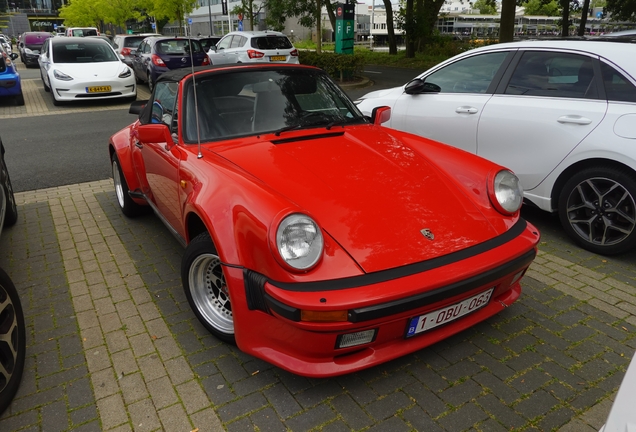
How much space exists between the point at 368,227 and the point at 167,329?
5.18 feet

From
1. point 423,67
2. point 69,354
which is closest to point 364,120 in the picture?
point 69,354

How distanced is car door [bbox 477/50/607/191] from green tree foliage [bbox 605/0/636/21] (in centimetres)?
2793

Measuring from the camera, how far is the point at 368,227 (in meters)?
2.58

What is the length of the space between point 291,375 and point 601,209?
2998mm

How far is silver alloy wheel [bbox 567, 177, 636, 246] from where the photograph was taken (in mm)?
3885

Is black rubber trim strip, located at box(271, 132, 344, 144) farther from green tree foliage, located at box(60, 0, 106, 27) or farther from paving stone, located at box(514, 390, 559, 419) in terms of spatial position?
green tree foliage, located at box(60, 0, 106, 27)

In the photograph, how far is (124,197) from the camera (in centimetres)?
507

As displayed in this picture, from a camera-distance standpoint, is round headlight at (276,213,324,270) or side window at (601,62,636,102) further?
side window at (601,62,636,102)

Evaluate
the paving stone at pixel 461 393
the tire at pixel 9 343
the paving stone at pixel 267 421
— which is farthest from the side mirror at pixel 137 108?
the paving stone at pixel 461 393

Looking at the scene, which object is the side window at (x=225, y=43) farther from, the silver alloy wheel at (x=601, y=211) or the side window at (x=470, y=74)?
the silver alloy wheel at (x=601, y=211)

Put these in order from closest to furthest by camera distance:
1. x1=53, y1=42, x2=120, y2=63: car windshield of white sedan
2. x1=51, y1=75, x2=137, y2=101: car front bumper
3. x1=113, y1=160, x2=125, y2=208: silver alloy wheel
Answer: x1=113, y1=160, x2=125, y2=208: silver alloy wheel, x1=51, y1=75, x2=137, y2=101: car front bumper, x1=53, y1=42, x2=120, y2=63: car windshield of white sedan

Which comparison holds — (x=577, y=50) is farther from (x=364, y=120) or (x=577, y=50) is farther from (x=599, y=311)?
(x=599, y=311)

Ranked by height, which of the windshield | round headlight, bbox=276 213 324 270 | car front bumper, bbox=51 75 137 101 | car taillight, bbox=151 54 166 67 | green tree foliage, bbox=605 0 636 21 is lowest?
round headlight, bbox=276 213 324 270

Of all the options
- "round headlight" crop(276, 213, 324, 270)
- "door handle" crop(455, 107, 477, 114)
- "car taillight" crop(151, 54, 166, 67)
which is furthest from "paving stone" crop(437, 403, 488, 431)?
"car taillight" crop(151, 54, 166, 67)
